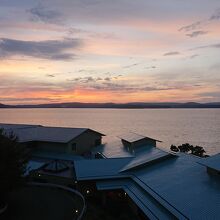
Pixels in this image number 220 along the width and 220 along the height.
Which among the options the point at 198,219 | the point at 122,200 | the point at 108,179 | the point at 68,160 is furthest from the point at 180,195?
the point at 68,160

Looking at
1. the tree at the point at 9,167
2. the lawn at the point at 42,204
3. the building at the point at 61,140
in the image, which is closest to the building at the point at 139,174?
the building at the point at 61,140

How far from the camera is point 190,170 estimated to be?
111ft

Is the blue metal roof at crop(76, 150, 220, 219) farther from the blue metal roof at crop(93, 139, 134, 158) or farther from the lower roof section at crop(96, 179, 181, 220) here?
the blue metal roof at crop(93, 139, 134, 158)

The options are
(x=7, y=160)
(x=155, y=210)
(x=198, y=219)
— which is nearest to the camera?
(x=198, y=219)

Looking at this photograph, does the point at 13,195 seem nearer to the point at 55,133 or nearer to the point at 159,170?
the point at 159,170

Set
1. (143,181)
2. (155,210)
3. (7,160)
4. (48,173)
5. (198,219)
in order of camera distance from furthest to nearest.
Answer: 1. (48,173)
2. (143,181)
3. (7,160)
4. (155,210)
5. (198,219)

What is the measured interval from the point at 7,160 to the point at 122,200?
12293 millimetres

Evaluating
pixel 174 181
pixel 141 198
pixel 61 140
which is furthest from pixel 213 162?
pixel 61 140

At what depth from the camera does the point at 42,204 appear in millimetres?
30641

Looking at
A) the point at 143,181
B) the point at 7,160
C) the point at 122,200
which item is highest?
the point at 7,160

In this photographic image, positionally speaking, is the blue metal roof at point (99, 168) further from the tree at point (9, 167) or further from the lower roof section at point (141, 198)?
the tree at point (9, 167)

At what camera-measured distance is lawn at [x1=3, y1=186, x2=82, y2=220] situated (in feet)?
91.3

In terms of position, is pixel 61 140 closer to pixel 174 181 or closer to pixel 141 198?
pixel 174 181

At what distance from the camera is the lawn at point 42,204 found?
27.8 m
